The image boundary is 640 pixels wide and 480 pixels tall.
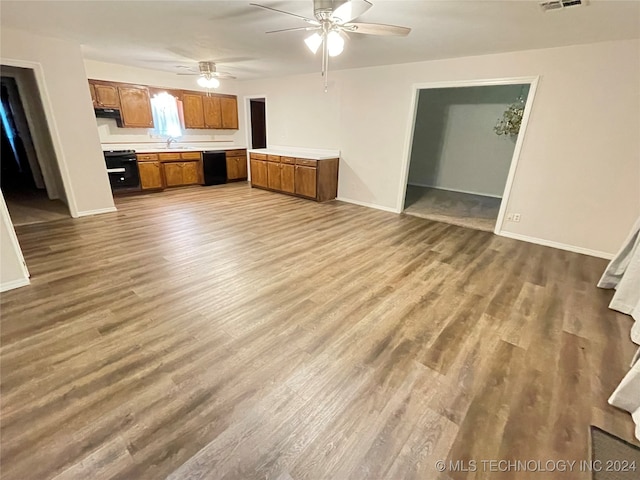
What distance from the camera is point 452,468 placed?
4.40ft

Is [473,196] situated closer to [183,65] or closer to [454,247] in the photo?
[454,247]

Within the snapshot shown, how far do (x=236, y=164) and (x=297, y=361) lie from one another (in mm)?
6384

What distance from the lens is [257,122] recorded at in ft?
25.7

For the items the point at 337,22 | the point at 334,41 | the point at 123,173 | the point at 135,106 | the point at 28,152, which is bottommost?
the point at 123,173

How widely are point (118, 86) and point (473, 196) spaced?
773cm

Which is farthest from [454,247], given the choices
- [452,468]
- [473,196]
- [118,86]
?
[118,86]

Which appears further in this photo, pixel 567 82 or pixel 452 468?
pixel 567 82

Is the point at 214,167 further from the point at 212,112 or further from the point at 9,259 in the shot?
the point at 9,259

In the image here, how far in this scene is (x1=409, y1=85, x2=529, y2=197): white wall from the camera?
243 inches

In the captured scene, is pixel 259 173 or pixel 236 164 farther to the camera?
pixel 236 164

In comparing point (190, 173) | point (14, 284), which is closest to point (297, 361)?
point (14, 284)

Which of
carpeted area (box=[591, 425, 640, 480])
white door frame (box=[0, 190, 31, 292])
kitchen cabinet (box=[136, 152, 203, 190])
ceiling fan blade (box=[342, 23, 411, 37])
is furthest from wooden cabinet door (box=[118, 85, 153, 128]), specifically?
carpeted area (box=[591, 425, 640, 480])

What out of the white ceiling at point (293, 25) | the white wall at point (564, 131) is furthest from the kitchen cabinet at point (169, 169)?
the white wall at point (564, 131)

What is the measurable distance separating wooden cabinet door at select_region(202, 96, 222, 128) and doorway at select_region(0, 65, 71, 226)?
3035mm
